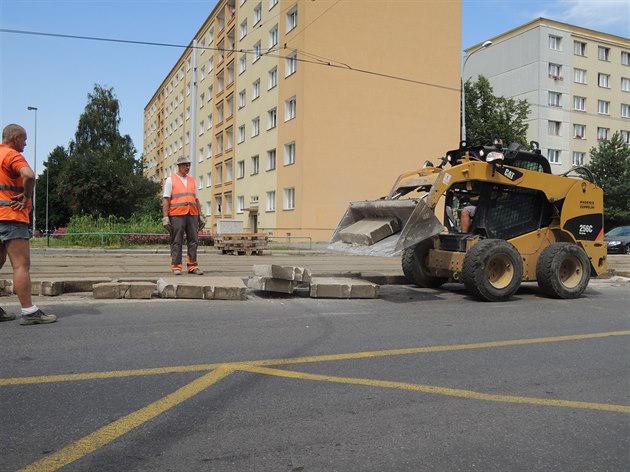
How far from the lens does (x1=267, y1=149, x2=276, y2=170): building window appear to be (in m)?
33.8

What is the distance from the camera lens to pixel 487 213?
28.4 ft

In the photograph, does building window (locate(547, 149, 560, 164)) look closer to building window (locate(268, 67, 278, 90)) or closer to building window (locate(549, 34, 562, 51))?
building window (locate(549, 34, 562, 51))

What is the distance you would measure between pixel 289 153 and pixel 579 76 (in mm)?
30813

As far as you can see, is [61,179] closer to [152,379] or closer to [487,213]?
[487,213]

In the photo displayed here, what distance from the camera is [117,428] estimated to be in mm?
2986

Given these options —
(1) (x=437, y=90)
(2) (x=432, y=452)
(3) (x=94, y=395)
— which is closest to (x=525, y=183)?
(2) (x=432, y=452)

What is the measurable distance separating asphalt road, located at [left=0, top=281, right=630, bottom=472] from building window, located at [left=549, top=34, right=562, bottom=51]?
150 ft

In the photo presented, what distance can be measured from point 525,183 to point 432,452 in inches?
260

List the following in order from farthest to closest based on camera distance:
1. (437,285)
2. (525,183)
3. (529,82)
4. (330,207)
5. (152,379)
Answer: (529,82) → (330,207) → (437,285) → (525,183) → (152,379)

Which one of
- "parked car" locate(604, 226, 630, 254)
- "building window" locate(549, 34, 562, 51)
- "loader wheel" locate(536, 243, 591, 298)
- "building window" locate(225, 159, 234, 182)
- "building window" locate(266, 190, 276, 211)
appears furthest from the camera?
"building window" locate(549, 34, 562, 51)

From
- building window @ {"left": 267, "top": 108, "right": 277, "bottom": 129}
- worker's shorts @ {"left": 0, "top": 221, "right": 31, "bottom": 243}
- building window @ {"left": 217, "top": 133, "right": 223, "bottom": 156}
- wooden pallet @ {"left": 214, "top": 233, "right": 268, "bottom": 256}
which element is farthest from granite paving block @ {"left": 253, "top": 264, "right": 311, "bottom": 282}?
building window @ {"left": 217, "top": 133, "right": 223, "bottom": 156}

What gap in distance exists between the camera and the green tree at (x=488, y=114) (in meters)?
39.1

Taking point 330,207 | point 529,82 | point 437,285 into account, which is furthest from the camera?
point 529,82

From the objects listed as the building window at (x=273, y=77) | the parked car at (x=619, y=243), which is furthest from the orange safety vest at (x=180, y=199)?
the building window at (x=273, y=77)
